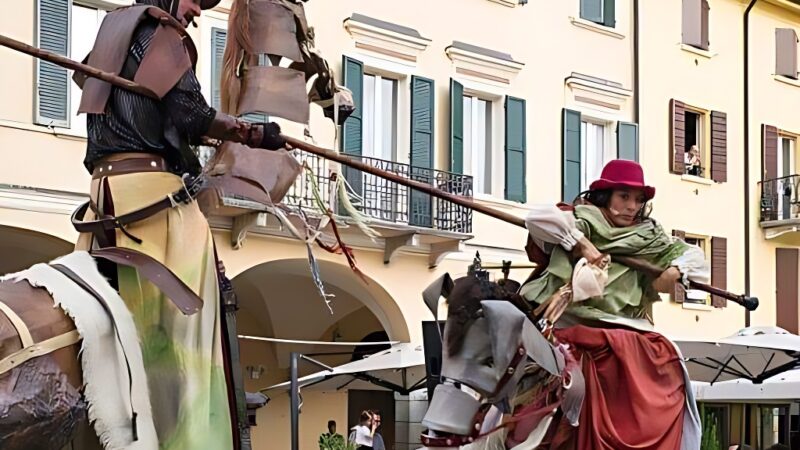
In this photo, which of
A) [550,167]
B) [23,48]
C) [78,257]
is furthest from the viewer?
[550,167]

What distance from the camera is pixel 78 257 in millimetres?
4531

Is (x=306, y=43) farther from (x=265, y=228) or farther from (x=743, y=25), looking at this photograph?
(x=743, y=25)

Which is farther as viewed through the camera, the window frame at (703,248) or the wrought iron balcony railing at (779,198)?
the wrought iron balcony railing at (779,198)

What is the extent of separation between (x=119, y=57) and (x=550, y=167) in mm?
16693

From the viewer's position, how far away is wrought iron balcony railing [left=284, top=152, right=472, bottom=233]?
58.5 feet

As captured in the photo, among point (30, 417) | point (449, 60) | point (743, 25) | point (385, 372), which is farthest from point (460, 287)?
point (743, 25)

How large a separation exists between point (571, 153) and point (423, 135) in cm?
346

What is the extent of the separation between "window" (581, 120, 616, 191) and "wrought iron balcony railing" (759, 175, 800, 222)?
173 inches

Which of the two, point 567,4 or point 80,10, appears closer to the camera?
point 80,10

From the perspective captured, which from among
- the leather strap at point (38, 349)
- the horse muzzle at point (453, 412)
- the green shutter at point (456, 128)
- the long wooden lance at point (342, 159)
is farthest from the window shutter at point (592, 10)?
the leather strap at point (38, 349)

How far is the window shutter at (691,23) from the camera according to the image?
23719 millimetres

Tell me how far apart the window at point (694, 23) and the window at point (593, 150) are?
2.94m

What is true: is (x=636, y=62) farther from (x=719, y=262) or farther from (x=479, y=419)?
(x=479, y=419)

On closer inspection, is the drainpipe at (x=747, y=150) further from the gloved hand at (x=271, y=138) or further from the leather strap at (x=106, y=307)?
the leather strap at (x=106, y=307)
